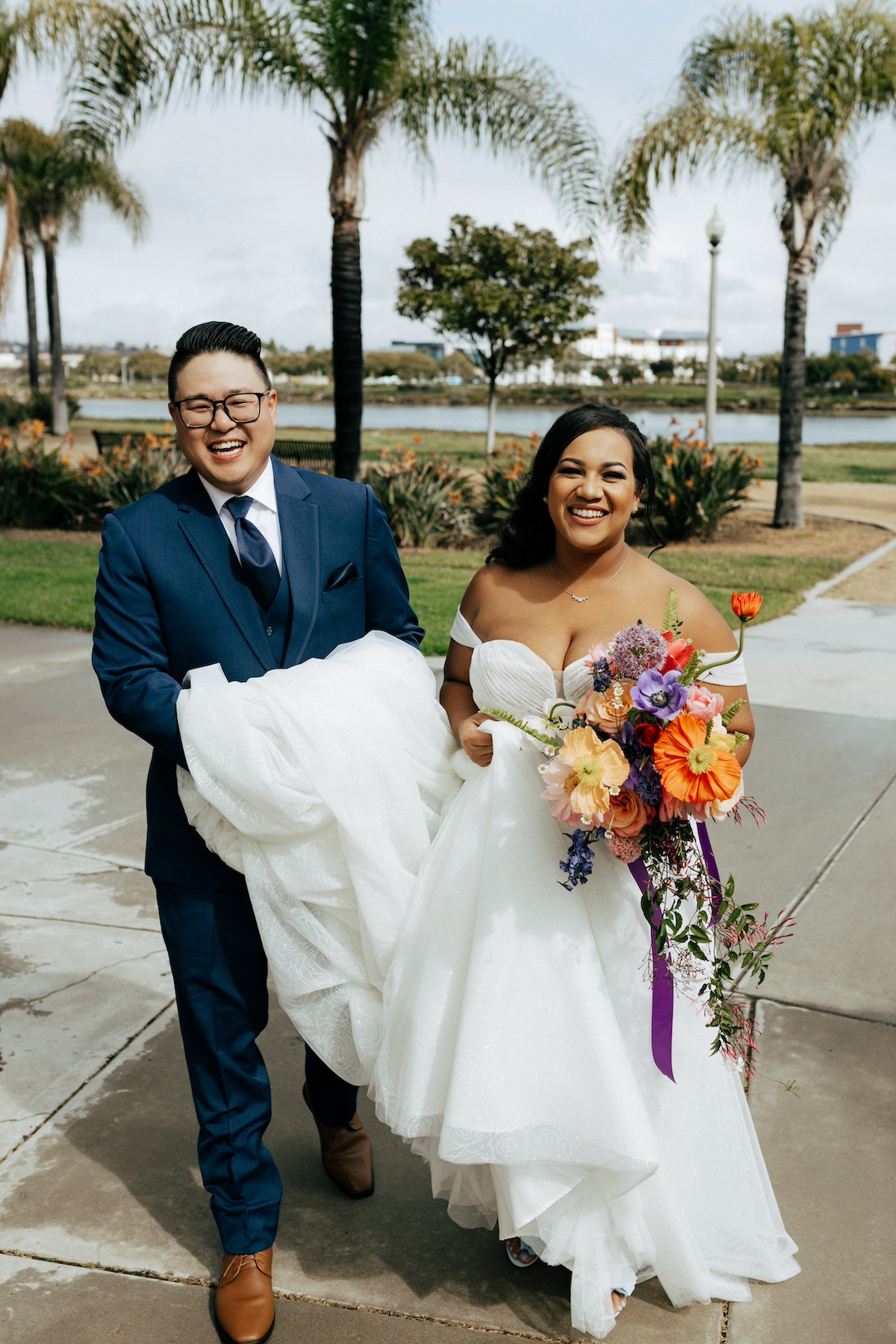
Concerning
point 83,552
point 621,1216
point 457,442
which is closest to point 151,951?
point 621,1216

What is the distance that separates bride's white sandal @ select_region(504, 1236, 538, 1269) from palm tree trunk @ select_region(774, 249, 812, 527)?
13713 mm

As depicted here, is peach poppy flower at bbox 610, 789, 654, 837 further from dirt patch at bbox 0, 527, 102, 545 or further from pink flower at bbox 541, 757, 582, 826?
dirt patch at bbox 0, 527, 102, 545

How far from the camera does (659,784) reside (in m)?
2.15

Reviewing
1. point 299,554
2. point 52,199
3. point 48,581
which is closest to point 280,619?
point 299,554

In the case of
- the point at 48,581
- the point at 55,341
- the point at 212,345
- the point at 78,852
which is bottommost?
the point at 78,852

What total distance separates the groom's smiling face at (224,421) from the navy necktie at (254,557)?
0.19ft

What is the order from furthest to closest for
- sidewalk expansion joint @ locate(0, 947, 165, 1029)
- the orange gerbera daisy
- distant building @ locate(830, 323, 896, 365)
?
distant building @ locate(830, 323, 896, 365), sidewalk expansion joint @ locate(0, 947, 165, 1029), the orange gerbera daisy

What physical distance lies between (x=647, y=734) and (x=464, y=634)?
80cm

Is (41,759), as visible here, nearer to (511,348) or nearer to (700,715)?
(700,715)

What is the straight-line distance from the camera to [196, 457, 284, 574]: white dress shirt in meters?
2.62

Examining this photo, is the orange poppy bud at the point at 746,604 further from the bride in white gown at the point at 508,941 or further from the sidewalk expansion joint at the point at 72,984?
the sidewalk expansion joint at the point at 72,984

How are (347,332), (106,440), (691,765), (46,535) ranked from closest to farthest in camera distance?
(691,765)
(347,332)
(46,535)
(106,440)

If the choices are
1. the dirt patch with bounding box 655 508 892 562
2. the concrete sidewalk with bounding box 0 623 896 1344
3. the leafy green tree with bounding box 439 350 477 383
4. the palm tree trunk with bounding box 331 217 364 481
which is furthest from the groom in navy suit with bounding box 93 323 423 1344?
the leafy green tree with bounding box 439 350 477 383

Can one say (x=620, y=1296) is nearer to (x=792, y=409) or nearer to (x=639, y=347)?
(x=792, y=409)
